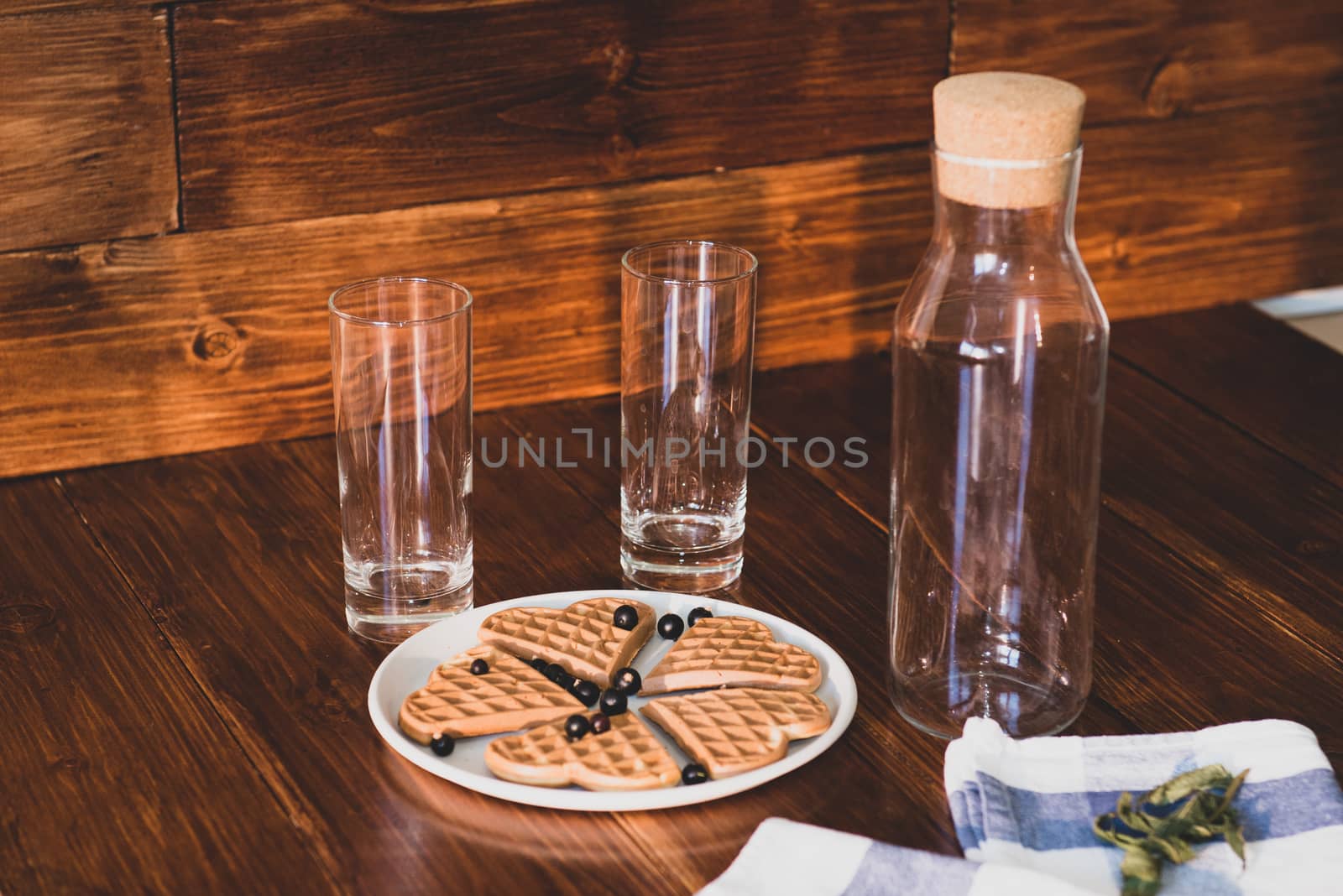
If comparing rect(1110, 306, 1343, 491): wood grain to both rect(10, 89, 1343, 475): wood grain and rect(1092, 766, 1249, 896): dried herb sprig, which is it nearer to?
rect(10, 89, 1343, 475): wood grain

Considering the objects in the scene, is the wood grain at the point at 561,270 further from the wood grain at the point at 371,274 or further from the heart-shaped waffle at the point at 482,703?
the heart-shaped waffle at the point at 482,703

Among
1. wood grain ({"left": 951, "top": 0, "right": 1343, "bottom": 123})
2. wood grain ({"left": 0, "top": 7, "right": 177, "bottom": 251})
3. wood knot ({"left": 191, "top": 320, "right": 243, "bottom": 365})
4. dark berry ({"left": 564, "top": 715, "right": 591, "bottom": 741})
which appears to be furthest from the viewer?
wood grain ({"left": 951, "top": 0, "right": 1343, "bottom": 123})

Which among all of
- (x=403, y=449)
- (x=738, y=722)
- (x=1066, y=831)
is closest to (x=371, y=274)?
(x=403, y=449)

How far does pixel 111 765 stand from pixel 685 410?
0.40 m

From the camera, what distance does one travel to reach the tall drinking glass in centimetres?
99

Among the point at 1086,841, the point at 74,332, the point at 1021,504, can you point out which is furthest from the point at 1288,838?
the point at 74,332

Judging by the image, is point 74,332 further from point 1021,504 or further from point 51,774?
point 1021,504

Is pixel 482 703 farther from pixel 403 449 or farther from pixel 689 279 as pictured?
pixel 689 279

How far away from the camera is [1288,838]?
0.76m

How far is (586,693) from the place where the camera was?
89 centimetres

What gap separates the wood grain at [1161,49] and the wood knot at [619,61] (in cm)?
30

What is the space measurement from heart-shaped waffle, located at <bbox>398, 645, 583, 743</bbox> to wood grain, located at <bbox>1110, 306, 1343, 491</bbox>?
68cm

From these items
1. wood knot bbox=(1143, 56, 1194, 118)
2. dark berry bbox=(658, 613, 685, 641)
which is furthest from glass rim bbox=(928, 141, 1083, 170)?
wood knot bbox=(1143, 56, 1194, 118)

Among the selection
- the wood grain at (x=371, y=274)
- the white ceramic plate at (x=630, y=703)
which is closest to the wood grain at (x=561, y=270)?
the wood grain at (x=371, y=274)
